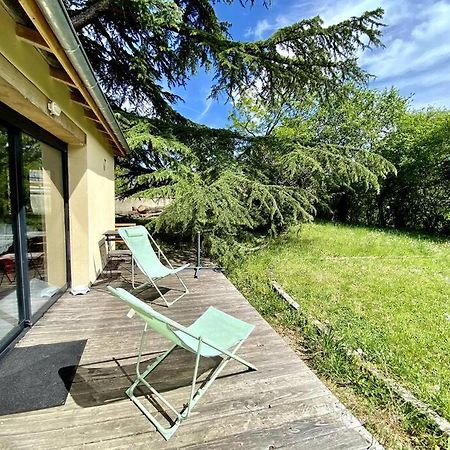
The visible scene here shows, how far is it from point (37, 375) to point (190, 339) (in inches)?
54.4

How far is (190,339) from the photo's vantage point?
2330 mm

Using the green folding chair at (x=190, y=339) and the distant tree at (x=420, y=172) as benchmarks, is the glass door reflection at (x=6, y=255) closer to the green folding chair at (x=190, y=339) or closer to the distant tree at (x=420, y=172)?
the green folding chair at (x=190, y=339)

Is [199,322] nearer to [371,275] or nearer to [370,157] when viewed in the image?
[371,275]

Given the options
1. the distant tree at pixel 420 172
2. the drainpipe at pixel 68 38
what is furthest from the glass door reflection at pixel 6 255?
the distant tree at pixel 420 172

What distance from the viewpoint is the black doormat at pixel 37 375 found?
7.25 feet

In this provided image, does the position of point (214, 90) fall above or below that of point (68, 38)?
above

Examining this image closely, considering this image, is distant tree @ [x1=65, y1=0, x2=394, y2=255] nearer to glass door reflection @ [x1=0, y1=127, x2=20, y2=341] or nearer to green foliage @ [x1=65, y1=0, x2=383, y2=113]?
green foliage @ [x1=65, y1=0, x2=383, y2=113]

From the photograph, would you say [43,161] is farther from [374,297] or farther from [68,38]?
[374,297]

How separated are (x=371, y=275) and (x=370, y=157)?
3.71m

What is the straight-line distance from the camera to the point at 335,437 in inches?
78.5

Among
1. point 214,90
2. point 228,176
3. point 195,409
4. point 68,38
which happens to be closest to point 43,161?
point 68,38

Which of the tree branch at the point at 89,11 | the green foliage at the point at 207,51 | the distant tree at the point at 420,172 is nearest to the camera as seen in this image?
the tree branch at the point at 89,11

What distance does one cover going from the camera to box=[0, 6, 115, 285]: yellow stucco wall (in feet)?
8.14

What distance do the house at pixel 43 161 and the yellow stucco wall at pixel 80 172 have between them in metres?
0.01
